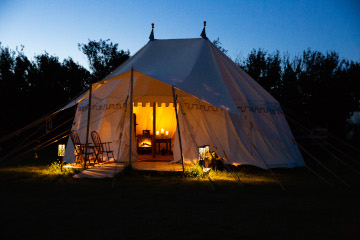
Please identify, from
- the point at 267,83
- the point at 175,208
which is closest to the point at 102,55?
the point at 267,83

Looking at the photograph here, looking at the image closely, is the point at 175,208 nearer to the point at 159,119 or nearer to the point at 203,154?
the point at 203,154

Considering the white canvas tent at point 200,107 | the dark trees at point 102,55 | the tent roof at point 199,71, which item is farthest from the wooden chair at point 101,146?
Answer: the dark trees at point 102,55

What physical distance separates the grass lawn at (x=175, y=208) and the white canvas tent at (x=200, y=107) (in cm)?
147

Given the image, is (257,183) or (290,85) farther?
(290,85)

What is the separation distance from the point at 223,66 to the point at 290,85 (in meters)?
9.45

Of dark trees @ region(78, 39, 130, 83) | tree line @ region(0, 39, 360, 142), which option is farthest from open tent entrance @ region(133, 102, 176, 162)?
dark trees @ region(78, 39, 130, 83)

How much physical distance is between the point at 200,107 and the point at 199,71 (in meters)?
0.93

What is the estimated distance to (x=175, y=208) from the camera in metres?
4.90

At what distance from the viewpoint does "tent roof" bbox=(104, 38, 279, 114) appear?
7.85 m

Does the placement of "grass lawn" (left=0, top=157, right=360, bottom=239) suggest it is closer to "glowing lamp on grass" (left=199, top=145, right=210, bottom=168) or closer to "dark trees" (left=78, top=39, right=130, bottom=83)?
"glowing lamp on grass" (left=199, top=145, right=210, bottom=168)

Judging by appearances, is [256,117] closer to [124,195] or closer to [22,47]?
[124,195]

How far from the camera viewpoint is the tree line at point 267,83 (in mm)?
16641

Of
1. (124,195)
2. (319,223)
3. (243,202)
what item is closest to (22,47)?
(124,195)

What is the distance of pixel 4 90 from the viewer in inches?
645
